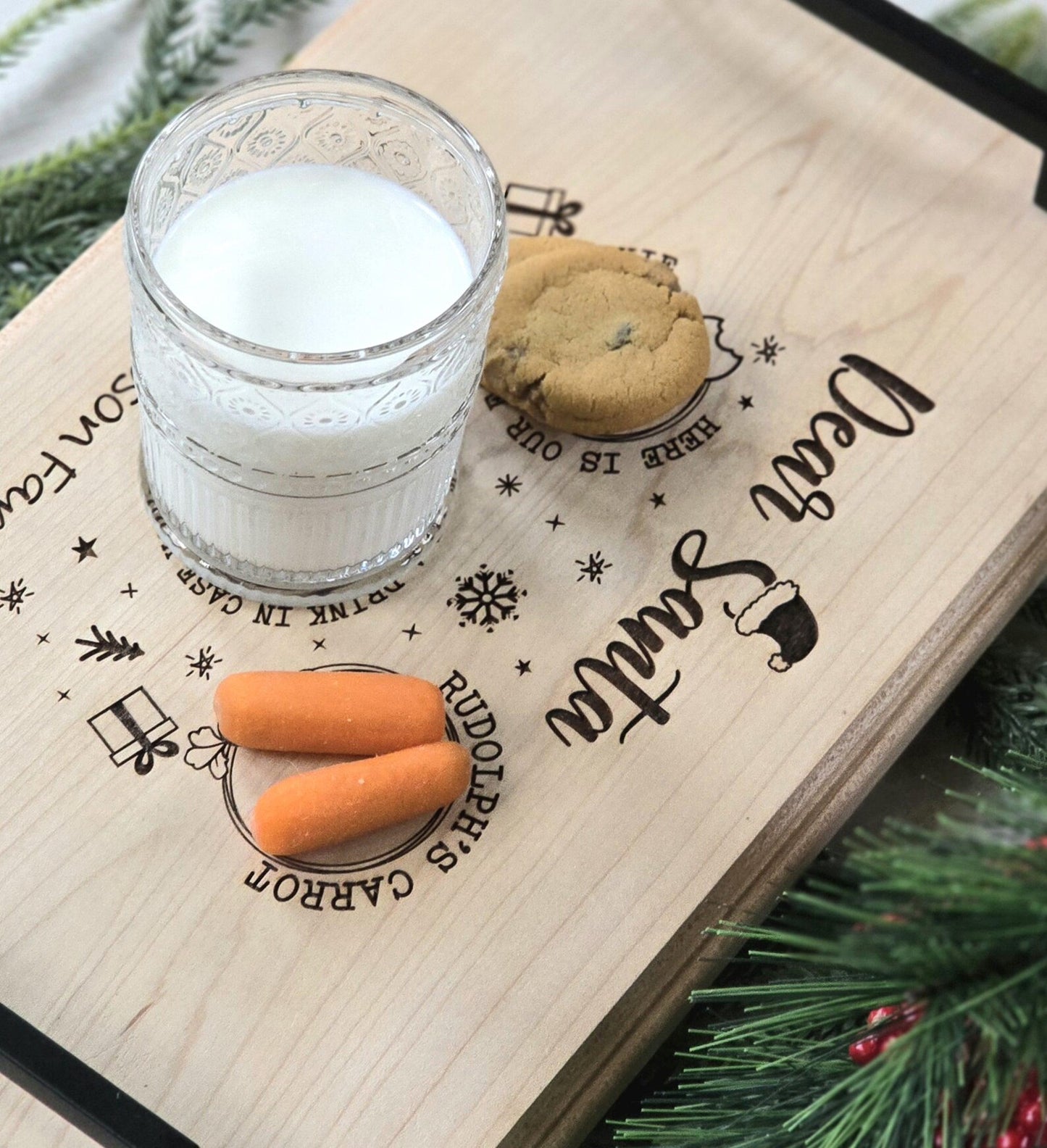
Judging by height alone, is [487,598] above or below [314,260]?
below

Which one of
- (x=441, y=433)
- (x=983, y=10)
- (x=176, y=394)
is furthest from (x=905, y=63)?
(x=176, y=394)

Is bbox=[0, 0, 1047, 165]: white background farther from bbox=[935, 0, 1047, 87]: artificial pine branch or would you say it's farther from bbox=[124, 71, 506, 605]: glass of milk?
bbox=[124, 71, 506, 605]: glass of milk

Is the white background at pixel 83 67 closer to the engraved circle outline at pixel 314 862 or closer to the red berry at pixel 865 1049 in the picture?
the engraved circle outline at pixel 314 862

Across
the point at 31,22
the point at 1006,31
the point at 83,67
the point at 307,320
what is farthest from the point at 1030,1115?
the point at 83,67

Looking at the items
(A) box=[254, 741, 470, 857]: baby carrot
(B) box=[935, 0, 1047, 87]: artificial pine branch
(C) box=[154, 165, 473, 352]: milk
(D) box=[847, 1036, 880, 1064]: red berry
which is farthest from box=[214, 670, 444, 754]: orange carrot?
(B) box=[935, 0, 1047, 87]: artificial pine branch

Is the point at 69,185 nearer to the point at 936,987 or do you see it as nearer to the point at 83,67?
the point at 83,67

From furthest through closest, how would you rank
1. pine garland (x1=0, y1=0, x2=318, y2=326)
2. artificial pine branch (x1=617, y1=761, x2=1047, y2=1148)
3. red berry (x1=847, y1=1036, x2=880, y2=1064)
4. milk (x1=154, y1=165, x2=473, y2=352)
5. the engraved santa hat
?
pine garland (x1=0, y1=0, x2=318, y2=326) → the engraved santa hat → milk (x1=154, y1=165, x2=473, y2=352) → red berry (x1=847, y1=1036, x2=880, y2=1064) → artificial pine branch (x1=617, y1=761, x2=1047, y2=1148)
